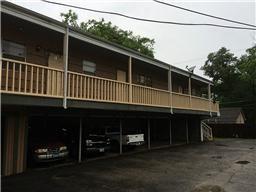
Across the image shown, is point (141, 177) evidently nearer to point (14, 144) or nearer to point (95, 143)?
point (95, 143)

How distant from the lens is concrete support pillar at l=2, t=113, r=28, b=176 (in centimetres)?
1097

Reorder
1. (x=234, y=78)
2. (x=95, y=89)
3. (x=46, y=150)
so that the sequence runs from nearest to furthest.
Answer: (x=95, y=89)
(x=46, y=150)
(x=234, y=78)

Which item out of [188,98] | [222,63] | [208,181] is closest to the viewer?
[208,181]

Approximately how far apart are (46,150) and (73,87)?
3.05m

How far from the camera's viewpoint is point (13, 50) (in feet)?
38.5

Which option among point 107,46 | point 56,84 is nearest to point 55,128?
point 107,46

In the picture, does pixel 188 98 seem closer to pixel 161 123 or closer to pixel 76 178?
pixel 161 123

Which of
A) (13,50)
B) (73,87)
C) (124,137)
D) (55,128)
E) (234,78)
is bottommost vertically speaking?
(124,137)

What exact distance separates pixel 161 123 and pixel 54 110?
14879mm

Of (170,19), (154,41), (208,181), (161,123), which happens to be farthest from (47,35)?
(154,41)

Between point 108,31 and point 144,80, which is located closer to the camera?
point 144,80

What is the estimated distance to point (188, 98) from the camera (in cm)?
1961

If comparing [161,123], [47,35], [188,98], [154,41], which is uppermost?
[154,41]

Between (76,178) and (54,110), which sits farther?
(54,110)
